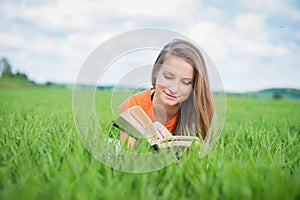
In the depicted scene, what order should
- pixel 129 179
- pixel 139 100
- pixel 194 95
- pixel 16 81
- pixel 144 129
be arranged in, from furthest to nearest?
pixel 16 81 → pixel 139 100 → pixel 194 95 → pixel 144 129 → pixel 129 179

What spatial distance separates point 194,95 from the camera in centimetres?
228

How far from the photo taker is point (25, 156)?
188 centimetres

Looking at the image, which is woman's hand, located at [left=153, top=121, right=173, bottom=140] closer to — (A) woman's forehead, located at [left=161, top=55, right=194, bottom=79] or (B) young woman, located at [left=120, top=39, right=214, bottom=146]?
(B) young woman, located at [left=120, top=39, right=214, bottom=146]

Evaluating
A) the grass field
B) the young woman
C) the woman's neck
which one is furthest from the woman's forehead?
the grass field

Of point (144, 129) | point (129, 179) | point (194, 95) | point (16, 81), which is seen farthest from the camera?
point (16, 81)

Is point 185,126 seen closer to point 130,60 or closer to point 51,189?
point 130,60

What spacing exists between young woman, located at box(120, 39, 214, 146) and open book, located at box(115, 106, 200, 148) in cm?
5

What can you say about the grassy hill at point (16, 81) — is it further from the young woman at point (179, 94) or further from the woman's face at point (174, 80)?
the woman's face at point (174, 80)

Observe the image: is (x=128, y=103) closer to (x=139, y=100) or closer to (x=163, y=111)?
(x=139, y=100)

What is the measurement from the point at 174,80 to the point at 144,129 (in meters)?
0.39

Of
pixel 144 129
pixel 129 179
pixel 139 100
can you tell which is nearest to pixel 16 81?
pixel 139 100

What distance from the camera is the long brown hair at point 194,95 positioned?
2107mm

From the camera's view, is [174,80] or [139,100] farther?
[139,100]

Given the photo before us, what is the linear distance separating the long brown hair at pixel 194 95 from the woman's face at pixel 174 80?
0.03 m
